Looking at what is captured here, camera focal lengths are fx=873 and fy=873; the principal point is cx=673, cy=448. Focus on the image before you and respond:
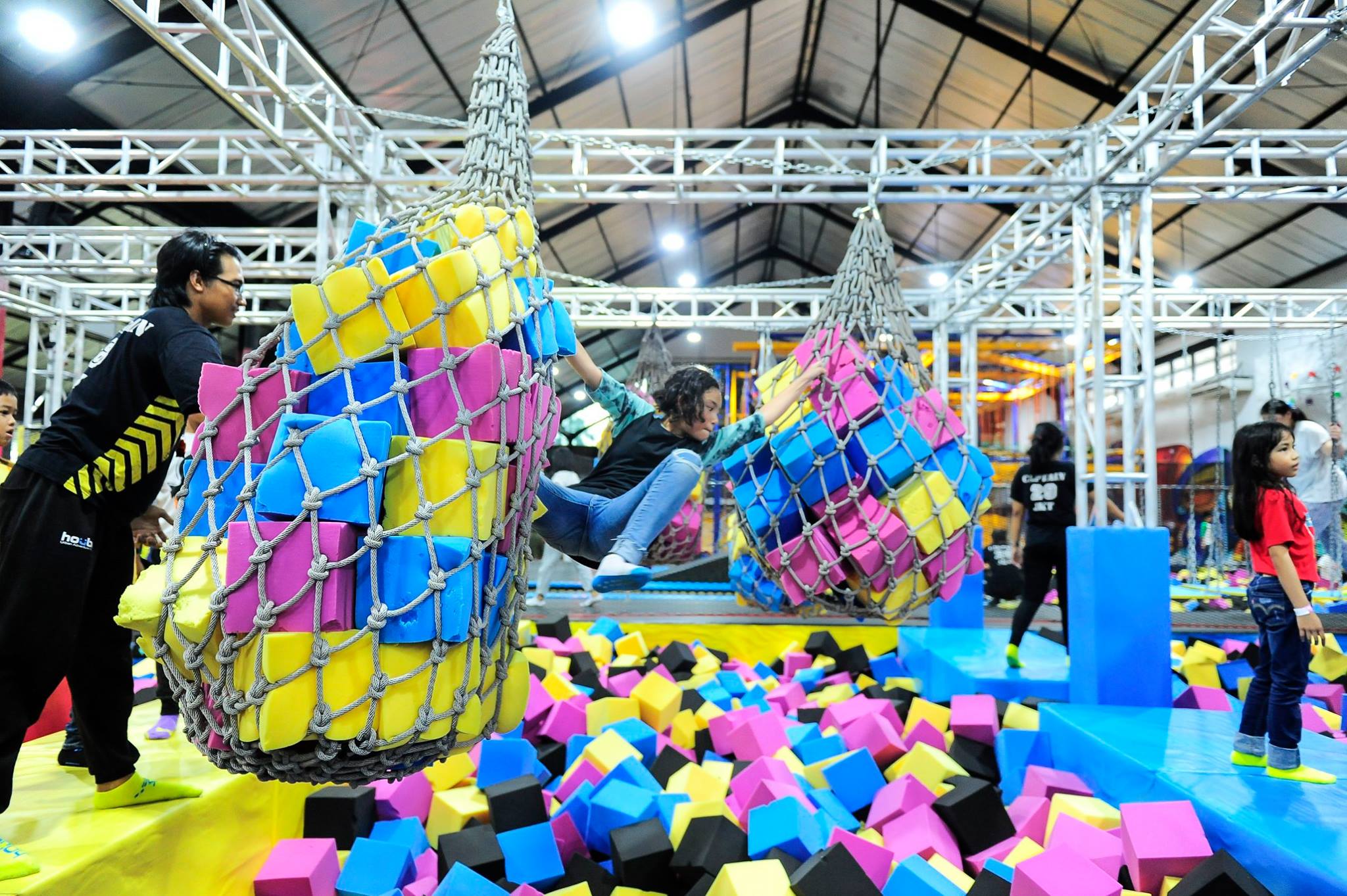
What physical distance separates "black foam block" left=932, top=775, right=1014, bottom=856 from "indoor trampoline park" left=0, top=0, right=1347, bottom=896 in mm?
12

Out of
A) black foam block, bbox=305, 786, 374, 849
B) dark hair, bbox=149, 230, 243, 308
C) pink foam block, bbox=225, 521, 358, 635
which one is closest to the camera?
pink foam block, bbox=225, 521, 358, 635

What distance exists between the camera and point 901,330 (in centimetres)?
281

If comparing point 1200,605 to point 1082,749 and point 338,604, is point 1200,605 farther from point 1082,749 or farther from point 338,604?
point 338,604

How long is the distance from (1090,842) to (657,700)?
1.71m

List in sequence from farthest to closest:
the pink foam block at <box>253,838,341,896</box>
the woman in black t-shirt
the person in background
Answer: the person in background, the woman in black t-shirt, the pink foam block at <box>253,838,341,896</box>

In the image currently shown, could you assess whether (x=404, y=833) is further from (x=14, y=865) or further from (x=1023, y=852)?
(x=1023, y=852)

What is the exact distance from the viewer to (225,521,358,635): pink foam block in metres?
1.19

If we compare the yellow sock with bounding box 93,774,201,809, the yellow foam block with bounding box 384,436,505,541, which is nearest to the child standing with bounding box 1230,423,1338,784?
the yellow foam block with bounding box 384,436,505,541

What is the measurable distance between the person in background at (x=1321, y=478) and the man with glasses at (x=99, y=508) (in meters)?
4.97

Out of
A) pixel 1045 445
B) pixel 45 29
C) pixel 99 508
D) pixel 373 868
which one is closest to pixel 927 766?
pixel 373 868

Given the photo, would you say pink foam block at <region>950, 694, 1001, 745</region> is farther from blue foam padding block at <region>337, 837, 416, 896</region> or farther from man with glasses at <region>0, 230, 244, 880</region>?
man with glasses at <region>0, 230, 244, 880</region>

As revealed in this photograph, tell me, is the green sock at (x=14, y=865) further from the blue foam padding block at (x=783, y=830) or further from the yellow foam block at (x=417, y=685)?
the blue foam padding block at (x=783, y=830)

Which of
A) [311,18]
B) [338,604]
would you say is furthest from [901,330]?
[311,18]

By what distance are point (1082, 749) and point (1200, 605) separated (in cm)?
405
